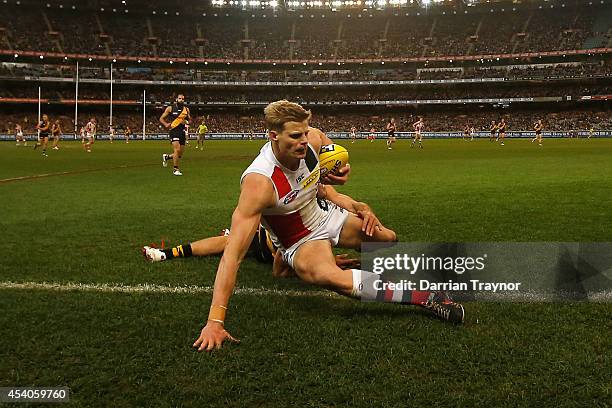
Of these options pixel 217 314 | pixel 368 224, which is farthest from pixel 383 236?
pixel 217 314

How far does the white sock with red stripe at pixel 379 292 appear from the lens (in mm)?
4195

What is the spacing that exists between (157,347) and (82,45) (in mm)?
72457

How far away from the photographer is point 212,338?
3.53m

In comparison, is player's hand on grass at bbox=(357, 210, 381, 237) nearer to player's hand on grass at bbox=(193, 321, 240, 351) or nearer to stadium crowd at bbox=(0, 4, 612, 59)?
player's hand on grass at bbox=(193, 321, 240, 351)

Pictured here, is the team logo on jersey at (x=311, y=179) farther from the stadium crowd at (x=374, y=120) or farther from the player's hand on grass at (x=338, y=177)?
the stadium crowd at (x=374, y=120)

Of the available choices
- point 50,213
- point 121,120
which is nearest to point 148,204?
point 50,213

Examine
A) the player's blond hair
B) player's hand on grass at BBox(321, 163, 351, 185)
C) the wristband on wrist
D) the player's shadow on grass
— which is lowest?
the player's shadow on grass

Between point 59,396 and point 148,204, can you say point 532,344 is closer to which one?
point 59,396

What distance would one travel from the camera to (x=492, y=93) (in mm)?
68938

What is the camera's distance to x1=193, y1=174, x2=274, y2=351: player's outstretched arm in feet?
11.7

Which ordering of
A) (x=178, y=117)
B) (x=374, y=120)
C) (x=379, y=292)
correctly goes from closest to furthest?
1. (x=379, y=292)
2. (x=178, y=117)
3. (x=374, y=120)

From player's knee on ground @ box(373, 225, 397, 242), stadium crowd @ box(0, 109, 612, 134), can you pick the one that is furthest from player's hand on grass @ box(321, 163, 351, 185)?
stadium crowd @ box(0, 109, 612, 134)

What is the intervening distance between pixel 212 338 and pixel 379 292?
1.48m

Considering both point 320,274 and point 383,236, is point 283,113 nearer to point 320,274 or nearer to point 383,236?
point 320,274
